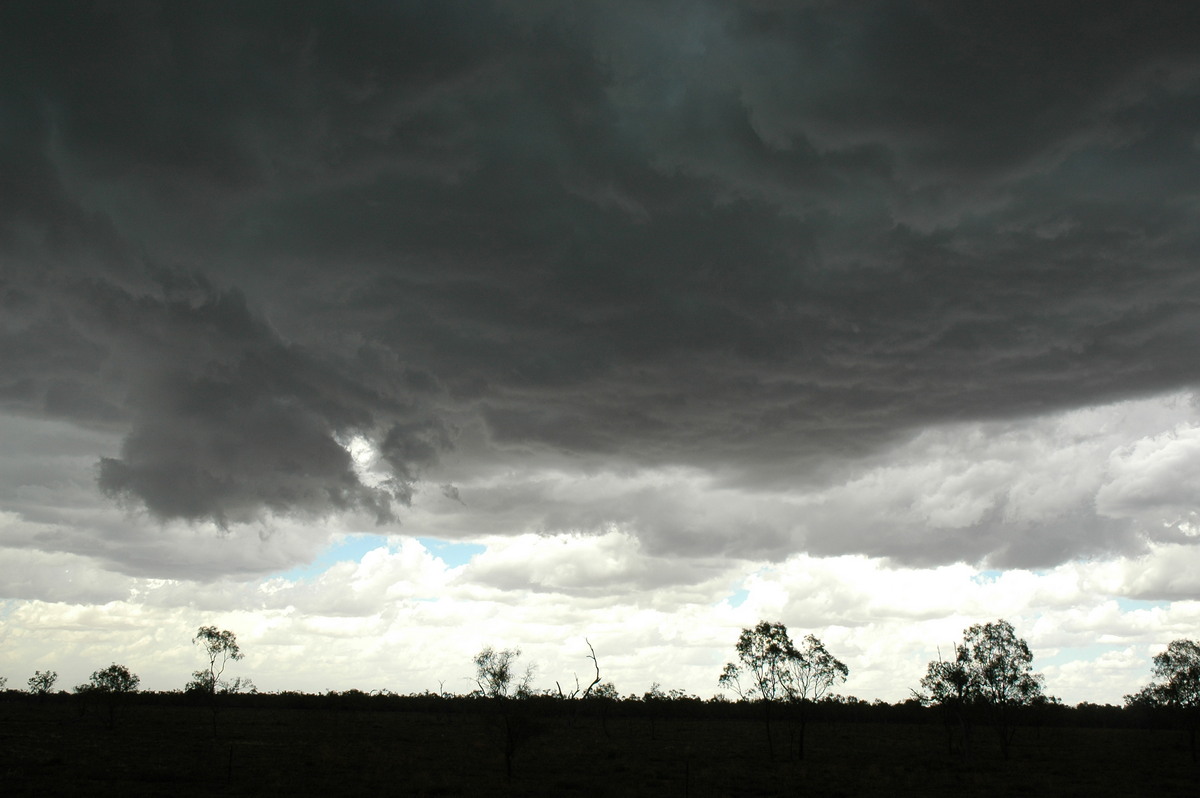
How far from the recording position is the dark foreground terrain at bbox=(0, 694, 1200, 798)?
169 ft

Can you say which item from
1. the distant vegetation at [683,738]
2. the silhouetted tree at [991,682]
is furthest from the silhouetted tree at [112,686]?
the silhouetted tree at [991,682]

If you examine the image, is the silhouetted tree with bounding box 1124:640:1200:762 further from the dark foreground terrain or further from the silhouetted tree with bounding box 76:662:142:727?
the silhouetted tree with bounding box 76:662:142:727

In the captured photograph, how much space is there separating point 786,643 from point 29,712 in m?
113

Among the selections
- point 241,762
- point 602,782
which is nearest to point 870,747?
point 602,782

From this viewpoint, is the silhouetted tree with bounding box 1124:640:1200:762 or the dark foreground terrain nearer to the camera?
the dark foreground terrain

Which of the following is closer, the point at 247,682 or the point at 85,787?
the point at 85,787

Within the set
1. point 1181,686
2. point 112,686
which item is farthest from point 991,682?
point 112,686

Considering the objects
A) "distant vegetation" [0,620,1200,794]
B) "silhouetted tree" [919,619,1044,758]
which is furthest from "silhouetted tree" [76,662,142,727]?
"silhouetted tree" [919,619,1044,758]

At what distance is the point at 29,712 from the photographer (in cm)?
12469

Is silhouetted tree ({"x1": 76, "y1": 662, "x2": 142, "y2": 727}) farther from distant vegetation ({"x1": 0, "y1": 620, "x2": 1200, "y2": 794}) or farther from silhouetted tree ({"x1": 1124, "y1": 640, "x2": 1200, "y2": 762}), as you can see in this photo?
silhouetted tree ({"x1": 1124, "y1": 640, "x2": 1200, "y2": 762})

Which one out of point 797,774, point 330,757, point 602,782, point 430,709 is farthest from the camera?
point 430,709

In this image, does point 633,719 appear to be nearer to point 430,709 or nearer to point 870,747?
point 430,709

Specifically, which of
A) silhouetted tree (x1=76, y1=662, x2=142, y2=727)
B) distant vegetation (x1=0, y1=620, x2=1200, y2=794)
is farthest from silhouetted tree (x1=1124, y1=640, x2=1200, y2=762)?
silhouetted tree (x1=76, y1=662, x2=142, y2=727)

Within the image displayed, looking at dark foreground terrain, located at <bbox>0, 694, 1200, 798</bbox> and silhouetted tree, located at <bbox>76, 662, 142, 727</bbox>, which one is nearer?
dark foreground terrain, located at <bbox>0, 694, 1200, 798</bbox>
